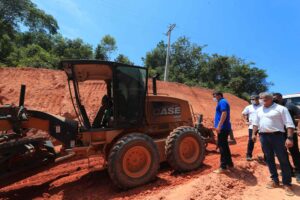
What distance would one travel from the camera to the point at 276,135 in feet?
15.8

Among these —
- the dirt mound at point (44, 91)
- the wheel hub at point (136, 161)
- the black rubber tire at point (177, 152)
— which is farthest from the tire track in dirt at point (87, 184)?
the dirt mound at point (44, 91)

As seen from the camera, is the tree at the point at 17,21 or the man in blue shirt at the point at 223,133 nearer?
the man in blue shirt at the point at 223,133

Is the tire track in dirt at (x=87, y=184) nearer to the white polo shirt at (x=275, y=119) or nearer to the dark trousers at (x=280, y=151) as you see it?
the dark trousers at (x=280, y=151)

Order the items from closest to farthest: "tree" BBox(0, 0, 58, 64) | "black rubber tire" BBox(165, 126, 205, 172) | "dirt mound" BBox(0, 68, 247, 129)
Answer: "black rubber tire" BBox(165, 126, 205, 172) → "dirt mound" BBox(0, 68, 247, 129) → "tree" BBox(0, 0, 58, 64)

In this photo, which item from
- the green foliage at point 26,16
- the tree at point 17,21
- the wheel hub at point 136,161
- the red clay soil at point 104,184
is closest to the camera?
the red clay soil at point 104,184

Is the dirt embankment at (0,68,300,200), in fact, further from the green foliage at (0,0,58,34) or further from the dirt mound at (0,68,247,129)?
the green foliage at (0,0,58,34)

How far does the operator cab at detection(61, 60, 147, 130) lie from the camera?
223 inches

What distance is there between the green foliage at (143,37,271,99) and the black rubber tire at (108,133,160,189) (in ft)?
92.4

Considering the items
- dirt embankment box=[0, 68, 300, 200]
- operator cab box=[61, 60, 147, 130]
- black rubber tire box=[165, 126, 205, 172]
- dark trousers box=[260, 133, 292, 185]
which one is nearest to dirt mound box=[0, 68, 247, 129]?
dirt embankment box=[0, 68, 300, 200]

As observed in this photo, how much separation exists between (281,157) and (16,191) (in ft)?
17.9

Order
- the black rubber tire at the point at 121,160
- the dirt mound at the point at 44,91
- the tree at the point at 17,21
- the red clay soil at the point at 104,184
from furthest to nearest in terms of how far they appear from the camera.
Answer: the tree at the point at 17,21 < the dirt mound at the point at 44,91 < the black rubber tire at the point at 121,160 < the red clay soil at the point at 104,184

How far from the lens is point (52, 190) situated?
19.0 ft

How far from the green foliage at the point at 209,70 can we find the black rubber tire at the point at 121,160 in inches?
1108

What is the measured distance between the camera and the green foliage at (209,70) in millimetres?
35241
